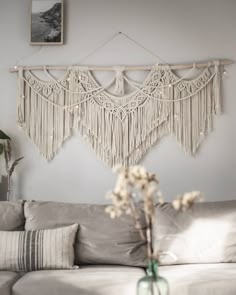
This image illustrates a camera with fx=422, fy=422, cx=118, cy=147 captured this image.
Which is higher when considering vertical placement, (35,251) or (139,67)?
(139,67)

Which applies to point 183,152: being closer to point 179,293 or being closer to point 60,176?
point 60,176

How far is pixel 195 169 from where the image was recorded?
3.24m

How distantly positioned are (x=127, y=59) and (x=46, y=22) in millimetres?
701

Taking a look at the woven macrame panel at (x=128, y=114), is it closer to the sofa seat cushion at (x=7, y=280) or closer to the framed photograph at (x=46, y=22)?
the framed photograph at (x=46, y=22)

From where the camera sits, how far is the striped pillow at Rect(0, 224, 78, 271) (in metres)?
2.47

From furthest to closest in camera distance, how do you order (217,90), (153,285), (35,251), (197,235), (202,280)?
(217,90)
(197,235)
(35,251)
(202,280)
(153,285)

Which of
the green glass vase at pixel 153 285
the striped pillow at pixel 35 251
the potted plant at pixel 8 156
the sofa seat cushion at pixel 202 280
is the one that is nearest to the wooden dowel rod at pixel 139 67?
the potted plant at pixel 8 156

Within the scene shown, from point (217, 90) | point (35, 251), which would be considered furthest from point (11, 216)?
point (217, 90)

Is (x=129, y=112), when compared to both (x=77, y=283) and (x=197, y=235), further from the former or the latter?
(x=77, y=283)

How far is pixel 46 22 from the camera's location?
3318mm

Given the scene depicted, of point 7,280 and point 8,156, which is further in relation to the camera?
point 8,156

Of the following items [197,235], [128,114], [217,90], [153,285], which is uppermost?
[217,90]

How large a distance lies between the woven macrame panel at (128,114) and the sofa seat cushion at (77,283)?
1.11m

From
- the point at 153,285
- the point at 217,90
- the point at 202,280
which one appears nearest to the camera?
the point at 153,285
